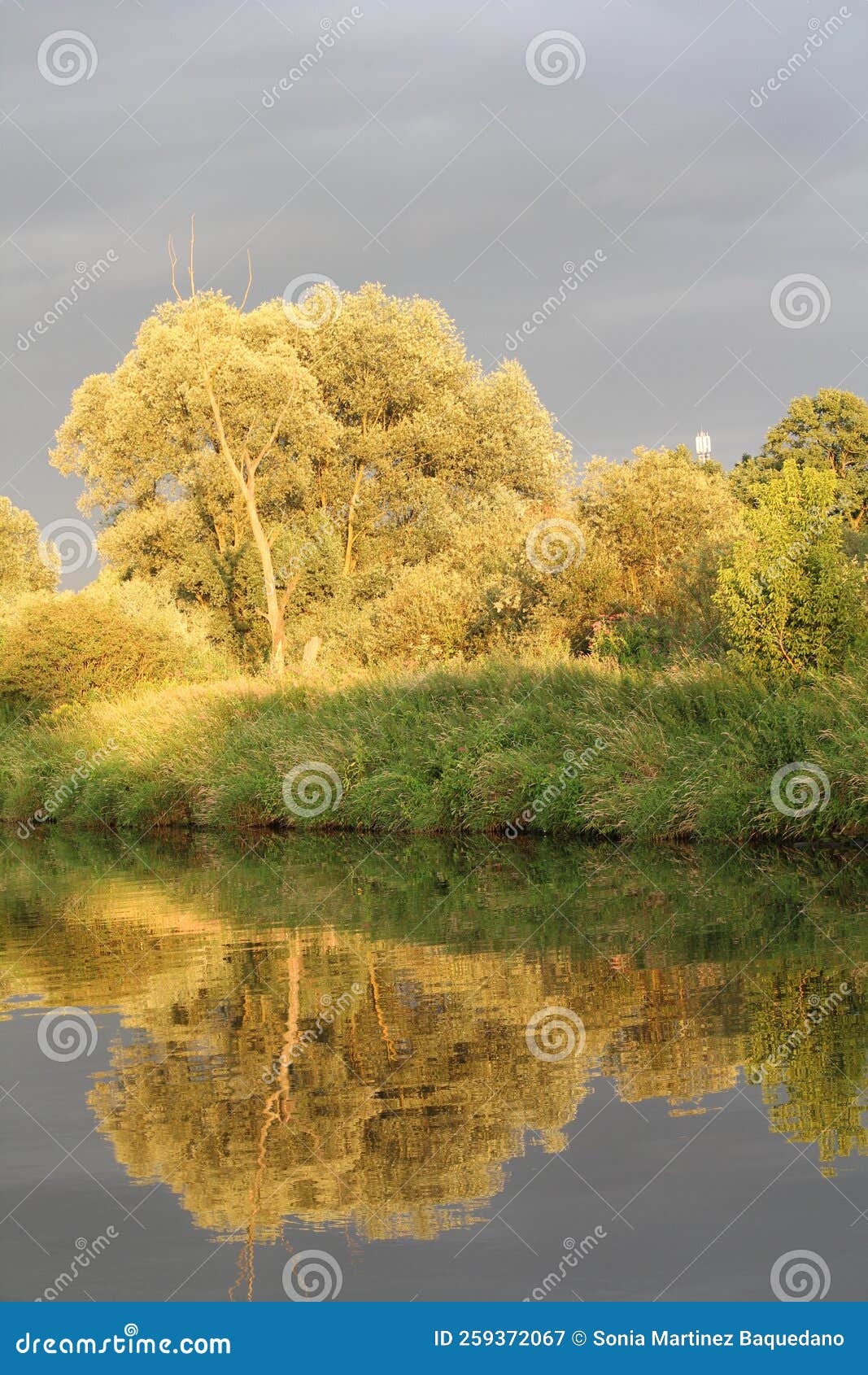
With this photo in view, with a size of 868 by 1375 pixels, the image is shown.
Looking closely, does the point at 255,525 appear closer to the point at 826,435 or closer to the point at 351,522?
the point at 351,522

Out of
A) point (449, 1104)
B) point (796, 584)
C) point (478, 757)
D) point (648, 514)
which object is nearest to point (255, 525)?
point (648, 514)

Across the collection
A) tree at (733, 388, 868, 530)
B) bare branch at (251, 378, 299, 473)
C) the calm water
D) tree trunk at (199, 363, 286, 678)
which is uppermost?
tree at (733, 388, 868, 530)

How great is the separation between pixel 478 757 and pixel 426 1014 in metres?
15.7

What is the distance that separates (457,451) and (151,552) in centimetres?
1052

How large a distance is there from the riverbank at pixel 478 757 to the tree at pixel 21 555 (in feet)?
138

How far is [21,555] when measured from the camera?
82438 mm

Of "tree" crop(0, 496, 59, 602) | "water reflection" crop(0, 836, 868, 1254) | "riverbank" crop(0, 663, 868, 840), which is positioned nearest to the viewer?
"water reflection" crop(0, 836, 868, 1254)

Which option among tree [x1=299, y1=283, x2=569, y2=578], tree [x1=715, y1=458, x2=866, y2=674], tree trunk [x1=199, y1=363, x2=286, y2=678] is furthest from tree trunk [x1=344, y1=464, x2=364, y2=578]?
tree [x1=715, y1=458, x2=866, y2=674]

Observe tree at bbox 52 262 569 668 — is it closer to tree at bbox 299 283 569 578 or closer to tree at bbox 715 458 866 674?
tree at bbox 299 283 569 578

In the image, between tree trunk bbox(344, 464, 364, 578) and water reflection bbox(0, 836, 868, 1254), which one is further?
tree trunk bbox(344, 464, 364, 578)

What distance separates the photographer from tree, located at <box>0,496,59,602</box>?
260ft

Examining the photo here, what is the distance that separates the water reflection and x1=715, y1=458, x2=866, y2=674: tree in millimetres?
4650

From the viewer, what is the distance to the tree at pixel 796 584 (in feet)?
73.9

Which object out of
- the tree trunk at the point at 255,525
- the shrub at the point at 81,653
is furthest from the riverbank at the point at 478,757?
the tree trunk at the point at 255,525
